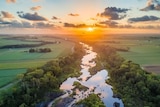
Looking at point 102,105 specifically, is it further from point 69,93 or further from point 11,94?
point 11,94

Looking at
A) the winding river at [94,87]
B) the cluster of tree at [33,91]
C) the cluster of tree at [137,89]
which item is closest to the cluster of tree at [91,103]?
the winding river at [94,87]

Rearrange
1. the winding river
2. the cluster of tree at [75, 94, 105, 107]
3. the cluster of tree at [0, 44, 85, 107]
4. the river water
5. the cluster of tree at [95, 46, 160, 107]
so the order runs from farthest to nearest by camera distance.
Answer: the river water
the winding river
the cluster of tree at [95, 46, 160, 107]
the cluster of tree at [75, 94, 105, 107]
the cluster of tree at [0, 44, 85, 107]

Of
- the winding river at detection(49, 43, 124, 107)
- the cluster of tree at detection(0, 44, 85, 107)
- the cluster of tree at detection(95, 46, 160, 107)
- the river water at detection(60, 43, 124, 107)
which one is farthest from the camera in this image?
the river water at detection(60, 43, 124, 107)

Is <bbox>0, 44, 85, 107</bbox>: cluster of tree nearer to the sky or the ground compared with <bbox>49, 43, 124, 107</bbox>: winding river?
nearer to the sky

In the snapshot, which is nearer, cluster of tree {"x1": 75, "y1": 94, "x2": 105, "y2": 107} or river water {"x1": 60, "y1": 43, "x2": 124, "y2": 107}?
cluster of tree {"x1": 75, "y1": 94, "x2": 105, "y2": 107}

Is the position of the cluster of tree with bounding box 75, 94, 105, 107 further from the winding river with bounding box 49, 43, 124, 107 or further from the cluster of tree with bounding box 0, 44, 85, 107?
the cluster of tree with bounding box 0, 44, 85, 107

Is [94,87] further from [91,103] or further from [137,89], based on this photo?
[91,103]

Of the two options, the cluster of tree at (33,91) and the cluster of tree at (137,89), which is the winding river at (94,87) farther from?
the cluster of tree at (33,91)

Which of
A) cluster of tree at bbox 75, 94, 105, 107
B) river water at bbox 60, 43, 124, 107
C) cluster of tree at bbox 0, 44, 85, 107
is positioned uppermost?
cluster of tree at bbox 0, 44, 85, 107

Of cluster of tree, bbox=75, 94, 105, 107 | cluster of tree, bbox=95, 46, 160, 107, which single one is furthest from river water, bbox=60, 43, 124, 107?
cluster of tree, bbox=75, 94, 105, 107

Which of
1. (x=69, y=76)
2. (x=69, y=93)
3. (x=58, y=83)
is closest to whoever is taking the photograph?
(x=69, y=93)

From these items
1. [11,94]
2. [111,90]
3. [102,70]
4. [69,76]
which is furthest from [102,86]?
[11,94]
